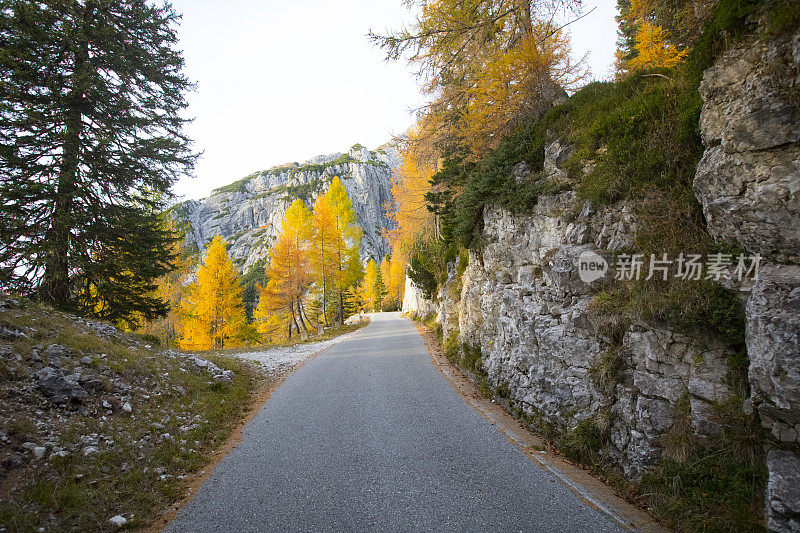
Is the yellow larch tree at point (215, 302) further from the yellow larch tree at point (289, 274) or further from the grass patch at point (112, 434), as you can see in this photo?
the grass patch at point (112, 434)

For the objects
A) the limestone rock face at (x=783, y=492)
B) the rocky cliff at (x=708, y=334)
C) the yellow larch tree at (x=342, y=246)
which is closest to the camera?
the limestone rock face at (x=783, y=492)

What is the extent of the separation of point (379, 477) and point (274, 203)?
4750 inches

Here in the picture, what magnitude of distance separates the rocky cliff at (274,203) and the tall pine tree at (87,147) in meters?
81.4

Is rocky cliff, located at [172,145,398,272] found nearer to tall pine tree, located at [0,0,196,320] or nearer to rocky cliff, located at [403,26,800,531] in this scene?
tall pine tree, located at [0,0,196,320]

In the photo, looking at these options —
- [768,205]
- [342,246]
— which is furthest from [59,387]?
[342,246]

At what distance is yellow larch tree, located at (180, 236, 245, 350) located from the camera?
1898cm

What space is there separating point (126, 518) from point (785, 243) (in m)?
7.79

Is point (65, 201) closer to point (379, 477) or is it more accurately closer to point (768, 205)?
point (379, 477)

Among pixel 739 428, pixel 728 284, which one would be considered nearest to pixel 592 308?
pixel 728 284

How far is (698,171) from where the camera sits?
4.00 m

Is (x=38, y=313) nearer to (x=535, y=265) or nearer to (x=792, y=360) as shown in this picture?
(x=535, y=265)

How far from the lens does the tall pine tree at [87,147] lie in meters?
8.77

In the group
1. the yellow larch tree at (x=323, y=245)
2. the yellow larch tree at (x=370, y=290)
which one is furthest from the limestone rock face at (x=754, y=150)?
the yellow larch tree at (x=370, y=290)

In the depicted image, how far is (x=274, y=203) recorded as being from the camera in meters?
113
